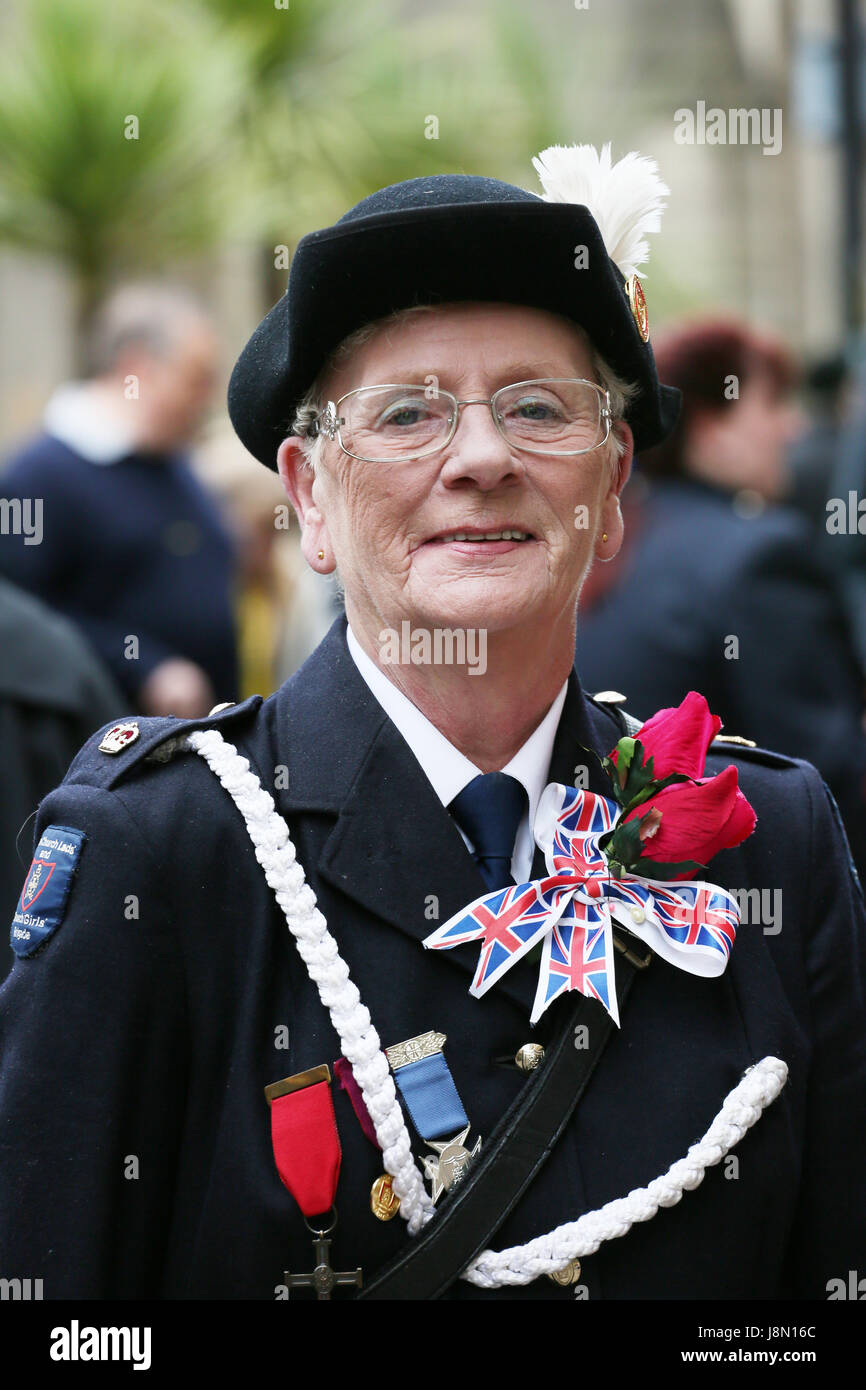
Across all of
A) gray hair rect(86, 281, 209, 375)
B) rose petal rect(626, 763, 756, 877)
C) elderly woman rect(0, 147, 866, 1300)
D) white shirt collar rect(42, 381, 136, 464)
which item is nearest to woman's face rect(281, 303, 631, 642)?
elderly woman rect(0, 147, 866, 1300)

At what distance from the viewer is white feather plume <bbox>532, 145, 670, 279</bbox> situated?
214 centimetres

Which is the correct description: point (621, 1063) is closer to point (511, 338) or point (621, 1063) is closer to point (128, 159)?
point (511, 338)

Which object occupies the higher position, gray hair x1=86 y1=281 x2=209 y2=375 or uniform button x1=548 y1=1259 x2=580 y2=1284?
gray hair x1=86 y1=281 x2=209 y2=375

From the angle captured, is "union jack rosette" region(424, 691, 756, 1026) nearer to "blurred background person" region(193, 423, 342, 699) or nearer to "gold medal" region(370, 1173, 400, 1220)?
"gold medal" region(370, 1173, 400, 1220)

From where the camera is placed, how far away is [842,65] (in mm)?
11367

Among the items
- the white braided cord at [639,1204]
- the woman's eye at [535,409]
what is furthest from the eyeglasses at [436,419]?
the white braided cord at [639,1204]

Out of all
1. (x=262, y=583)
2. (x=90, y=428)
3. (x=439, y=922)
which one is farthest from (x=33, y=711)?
(x=262, y=583)

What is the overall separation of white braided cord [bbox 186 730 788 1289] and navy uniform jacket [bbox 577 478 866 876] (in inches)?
86.6

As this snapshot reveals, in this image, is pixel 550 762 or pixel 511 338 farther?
pixel 550 762

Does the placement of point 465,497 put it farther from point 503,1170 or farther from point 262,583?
point 262,583

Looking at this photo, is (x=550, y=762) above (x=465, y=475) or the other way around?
the other way around

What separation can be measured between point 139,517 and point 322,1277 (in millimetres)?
4278
